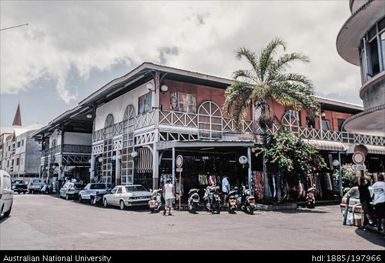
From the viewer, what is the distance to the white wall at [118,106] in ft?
77.4

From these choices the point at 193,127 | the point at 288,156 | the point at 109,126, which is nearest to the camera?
the point at 288,156

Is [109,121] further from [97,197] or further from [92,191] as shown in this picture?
[97,197]

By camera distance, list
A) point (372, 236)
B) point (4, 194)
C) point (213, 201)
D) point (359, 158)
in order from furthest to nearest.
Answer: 1. point (213, 201)
2. point (4, 194)
3. point (359, 158)
4. point (372, 236)

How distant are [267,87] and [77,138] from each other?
86.0ft

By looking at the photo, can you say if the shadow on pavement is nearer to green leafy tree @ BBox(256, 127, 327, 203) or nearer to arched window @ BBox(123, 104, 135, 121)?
green leafy tree @ BBox(256, 127, 327, 203)

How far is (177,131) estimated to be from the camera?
69.2ft

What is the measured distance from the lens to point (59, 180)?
37031mm

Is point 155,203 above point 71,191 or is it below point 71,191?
below

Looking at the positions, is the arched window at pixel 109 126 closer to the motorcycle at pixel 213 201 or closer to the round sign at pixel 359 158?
the motorcycle at pixel 213 201

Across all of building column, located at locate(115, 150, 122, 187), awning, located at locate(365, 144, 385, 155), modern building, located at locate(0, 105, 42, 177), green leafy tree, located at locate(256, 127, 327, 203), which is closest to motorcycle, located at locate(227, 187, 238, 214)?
green leafy tree, located at locate(256, 127, 327, 203)

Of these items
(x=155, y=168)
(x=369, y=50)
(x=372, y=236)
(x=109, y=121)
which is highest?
(x=109, y=121)

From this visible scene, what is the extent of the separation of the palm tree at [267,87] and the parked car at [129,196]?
20.8 feet

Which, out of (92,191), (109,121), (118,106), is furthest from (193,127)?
(109,121)

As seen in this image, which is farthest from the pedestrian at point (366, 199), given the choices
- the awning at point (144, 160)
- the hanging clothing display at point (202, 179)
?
the awning at point (144, 160)
